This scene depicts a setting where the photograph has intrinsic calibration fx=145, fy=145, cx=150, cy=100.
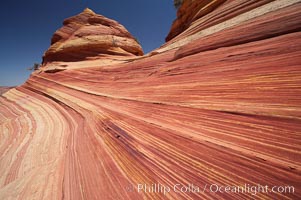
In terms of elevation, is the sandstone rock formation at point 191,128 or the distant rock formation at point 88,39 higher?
the distant rock formation at point 88,39

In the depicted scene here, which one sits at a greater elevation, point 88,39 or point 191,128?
point 88,39

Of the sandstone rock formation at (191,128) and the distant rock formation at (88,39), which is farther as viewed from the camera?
the distant rock formation at (88,39)

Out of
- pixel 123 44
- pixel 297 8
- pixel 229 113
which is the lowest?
pixel 229 113

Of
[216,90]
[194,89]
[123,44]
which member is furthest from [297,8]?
[123,44]

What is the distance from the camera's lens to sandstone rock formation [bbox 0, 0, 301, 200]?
1.61 metres

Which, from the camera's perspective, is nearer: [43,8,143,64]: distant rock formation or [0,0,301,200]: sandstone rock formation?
[0,0,301,200]: sandstone rock formation

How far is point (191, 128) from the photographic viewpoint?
237cm

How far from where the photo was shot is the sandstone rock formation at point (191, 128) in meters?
1.61

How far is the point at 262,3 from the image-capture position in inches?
154

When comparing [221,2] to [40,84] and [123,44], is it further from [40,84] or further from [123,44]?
[40,84]

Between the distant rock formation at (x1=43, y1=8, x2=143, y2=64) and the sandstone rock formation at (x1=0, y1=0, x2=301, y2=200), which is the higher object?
the distant rock formation at (x1=43, y1=8, x2=143, y2=64)

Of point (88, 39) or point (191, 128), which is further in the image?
point (88, 39)

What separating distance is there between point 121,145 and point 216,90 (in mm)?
2083

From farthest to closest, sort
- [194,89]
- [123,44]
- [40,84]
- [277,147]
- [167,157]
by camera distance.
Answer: [123,44] < [40,84] < [194,89] < [167,157] < [277,147]
